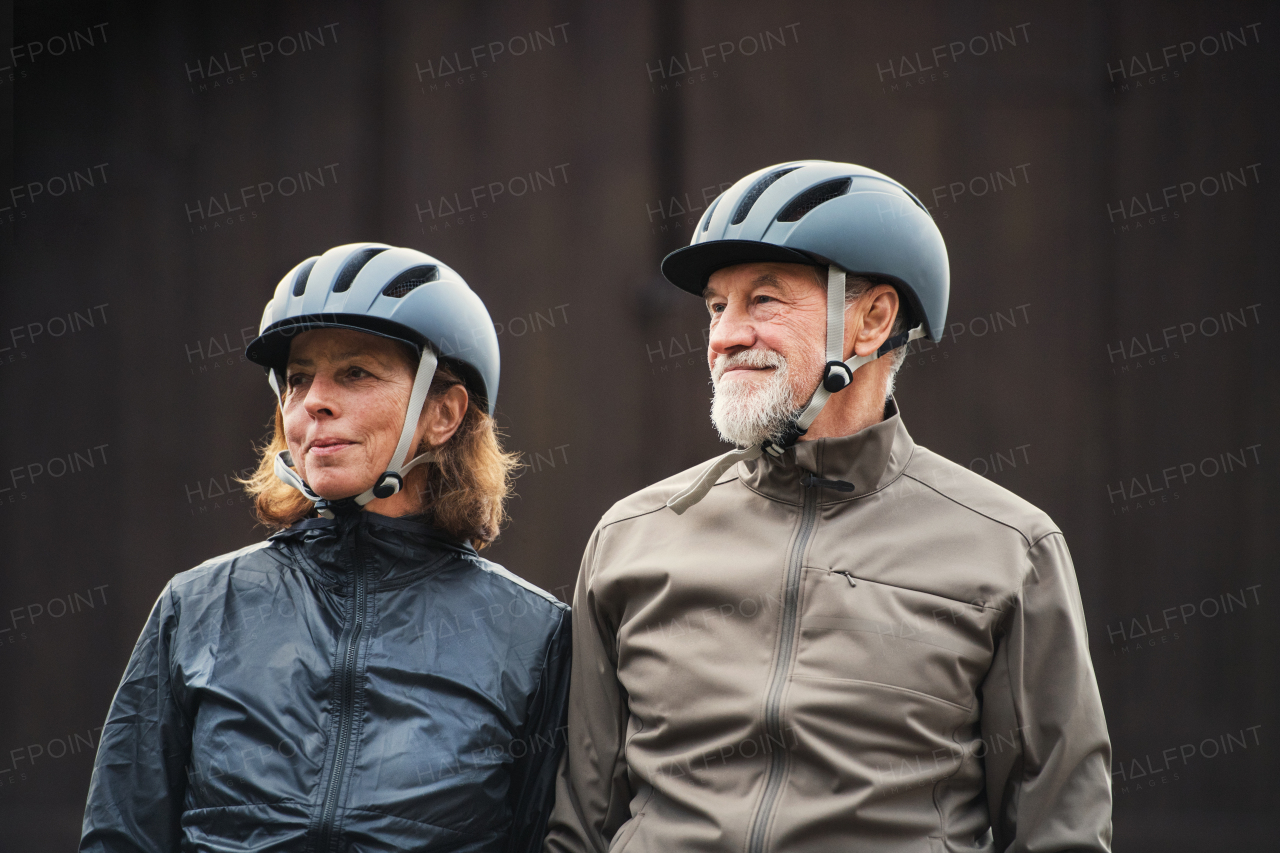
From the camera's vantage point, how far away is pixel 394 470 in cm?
219

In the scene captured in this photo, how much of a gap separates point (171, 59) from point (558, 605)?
2.91 m

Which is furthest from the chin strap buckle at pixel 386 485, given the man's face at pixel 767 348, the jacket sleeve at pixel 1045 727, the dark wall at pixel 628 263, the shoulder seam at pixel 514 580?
the dark wall at pixel 628 263

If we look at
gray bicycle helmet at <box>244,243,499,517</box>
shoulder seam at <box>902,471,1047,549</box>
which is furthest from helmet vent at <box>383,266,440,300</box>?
shoulder seam at <box>902,471,1047,549</box>

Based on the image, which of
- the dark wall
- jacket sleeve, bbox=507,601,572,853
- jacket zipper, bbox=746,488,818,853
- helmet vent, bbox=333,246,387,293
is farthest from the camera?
the dark wall

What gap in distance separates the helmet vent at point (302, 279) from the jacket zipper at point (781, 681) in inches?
45.3

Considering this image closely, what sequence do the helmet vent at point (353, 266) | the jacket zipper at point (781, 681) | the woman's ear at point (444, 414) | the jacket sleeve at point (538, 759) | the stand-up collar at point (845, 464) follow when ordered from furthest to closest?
the woman's ear at point (444, 414), the helmet vent at point (353, 266), the jacket sleeve at point (538, 759), the stand-up collar at point (845, 464), the jacket zipper at point (781, 681)

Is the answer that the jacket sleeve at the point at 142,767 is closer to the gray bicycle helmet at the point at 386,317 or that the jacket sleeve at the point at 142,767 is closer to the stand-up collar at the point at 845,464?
the gray bicycle helmet at the point at 386,317

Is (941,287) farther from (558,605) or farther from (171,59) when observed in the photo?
(171,59)

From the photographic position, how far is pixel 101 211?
156 inches

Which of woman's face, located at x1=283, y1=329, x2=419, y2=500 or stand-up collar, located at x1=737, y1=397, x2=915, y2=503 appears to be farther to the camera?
woman's face, located at x1=283, y1=329, x2=419, y2=500

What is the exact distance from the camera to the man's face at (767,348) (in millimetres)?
2027

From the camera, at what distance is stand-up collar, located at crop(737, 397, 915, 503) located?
200cm

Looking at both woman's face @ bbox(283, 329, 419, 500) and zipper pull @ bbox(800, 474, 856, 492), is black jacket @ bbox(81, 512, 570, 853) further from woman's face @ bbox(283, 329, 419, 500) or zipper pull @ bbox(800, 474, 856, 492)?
zipper pull @ bbox(800, 474, 856, 492)

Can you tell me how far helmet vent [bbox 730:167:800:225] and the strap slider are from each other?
1.12 ft
